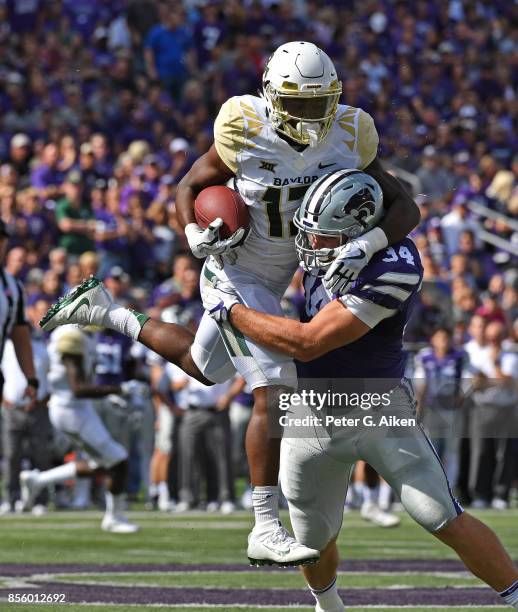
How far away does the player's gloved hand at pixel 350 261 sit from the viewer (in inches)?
182

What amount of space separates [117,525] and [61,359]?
4.11ft

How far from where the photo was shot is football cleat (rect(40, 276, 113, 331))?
18.5ft

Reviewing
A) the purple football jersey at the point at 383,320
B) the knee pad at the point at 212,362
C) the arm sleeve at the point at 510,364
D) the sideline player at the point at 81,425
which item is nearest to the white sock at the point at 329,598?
the purple football jersey at the point at 383,320

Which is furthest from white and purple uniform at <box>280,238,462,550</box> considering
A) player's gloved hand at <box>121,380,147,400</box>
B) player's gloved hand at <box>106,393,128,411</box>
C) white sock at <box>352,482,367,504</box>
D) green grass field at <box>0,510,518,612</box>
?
white sock at <box>352,482,367,504</box>

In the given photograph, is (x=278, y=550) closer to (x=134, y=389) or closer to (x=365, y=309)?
(x=365, y=309)

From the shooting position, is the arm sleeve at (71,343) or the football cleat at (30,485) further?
the football cleat at (30,485)

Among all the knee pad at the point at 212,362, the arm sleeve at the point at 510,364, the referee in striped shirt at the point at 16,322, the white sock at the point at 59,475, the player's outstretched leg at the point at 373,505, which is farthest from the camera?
the arm sleeve at the point at 510,364

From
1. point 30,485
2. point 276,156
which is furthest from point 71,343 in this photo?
point 276,156

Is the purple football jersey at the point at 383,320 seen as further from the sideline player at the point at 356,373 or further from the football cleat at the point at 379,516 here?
the football cleat at the point at 379,516

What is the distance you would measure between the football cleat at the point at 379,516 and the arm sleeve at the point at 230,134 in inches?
194

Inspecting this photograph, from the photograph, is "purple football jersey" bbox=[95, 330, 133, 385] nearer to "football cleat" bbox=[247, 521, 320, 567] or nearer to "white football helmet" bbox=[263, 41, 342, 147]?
"white football helmet" bbox=[263, 41, 342, 147]

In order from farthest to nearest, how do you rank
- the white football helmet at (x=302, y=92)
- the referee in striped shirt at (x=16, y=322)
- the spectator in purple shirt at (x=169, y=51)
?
1. the spectator in purple shirt at (x=169, y=51)
2. the referee in striped shirt at (x=16, y=322)
3. the white football helmet at (x=302, y=92)

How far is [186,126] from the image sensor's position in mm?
11586

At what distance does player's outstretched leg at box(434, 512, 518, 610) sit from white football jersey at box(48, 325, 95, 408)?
503cm
